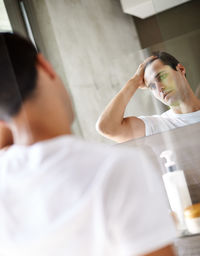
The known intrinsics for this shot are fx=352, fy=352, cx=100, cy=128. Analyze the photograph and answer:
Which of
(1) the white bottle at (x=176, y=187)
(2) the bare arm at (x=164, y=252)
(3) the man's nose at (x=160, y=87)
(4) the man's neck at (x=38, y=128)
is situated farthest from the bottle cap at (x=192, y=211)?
(4) the man's neck at (x=38, y=128)

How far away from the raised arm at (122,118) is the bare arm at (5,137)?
32 cm

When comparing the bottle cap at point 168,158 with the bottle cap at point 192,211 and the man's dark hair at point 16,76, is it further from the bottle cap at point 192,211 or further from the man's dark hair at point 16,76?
the man's dark hair at point 16,76

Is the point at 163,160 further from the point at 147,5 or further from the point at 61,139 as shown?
the point at 61,139

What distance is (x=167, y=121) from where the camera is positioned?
0.96 meters

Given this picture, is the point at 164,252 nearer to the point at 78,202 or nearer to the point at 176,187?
the point at 78,202

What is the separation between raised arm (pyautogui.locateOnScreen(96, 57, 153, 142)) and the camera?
951 millimetres

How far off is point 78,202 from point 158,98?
0.51 m

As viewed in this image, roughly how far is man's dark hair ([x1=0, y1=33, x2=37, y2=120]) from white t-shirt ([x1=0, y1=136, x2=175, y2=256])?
3.3 inches

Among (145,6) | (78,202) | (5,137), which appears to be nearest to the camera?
(78,202)

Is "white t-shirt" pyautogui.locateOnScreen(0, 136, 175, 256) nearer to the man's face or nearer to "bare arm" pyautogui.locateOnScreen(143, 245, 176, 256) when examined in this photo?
"bare arm" pyautogui.locateOnScreen(143, 245, 176, 256)

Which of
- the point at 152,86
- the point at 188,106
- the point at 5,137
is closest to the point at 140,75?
the point at 152,86

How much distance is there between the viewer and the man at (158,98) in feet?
3.04

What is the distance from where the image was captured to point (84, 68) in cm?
99

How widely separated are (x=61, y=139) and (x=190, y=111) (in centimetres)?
52
